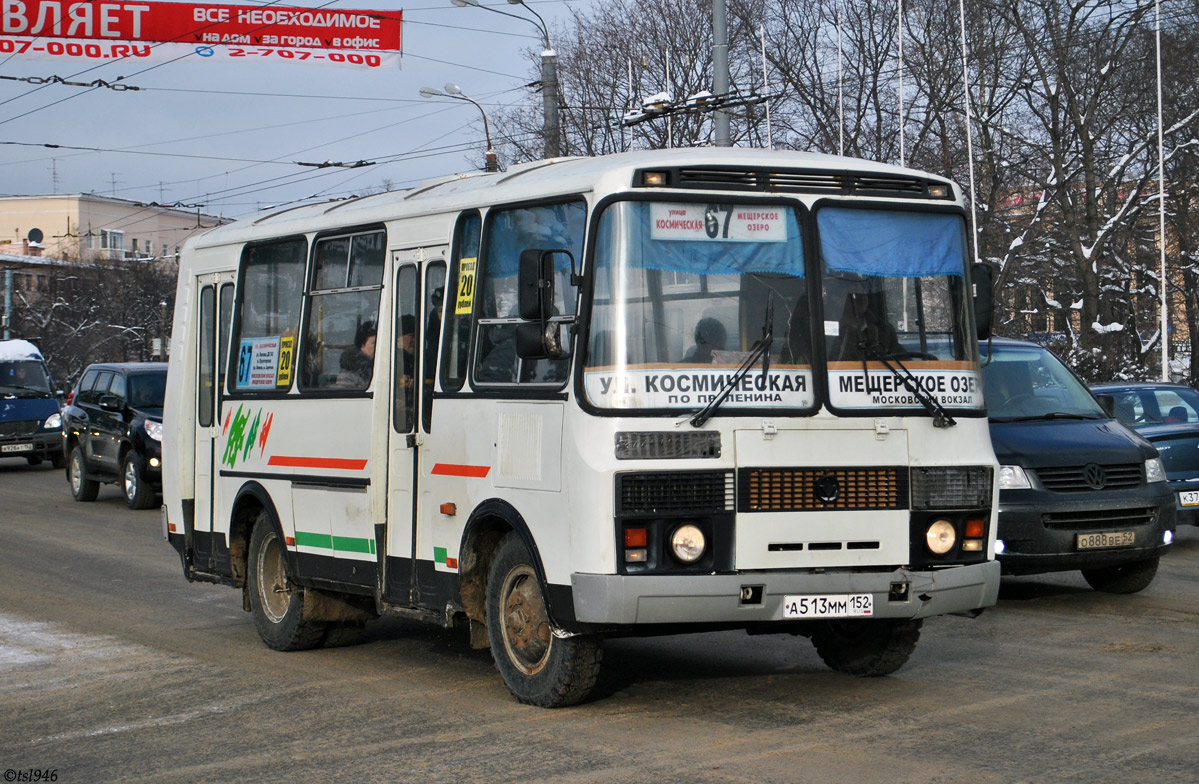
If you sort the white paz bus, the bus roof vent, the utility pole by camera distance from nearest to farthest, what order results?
the white paz bus, the bus roof vent, the utility pole

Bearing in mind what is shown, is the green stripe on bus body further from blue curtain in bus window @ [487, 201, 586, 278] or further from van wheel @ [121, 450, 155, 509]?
van wheel @ [121, 450, 155, 509]

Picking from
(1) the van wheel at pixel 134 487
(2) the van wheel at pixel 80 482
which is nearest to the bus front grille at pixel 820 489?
(1) the van wheel at pixel 134 487

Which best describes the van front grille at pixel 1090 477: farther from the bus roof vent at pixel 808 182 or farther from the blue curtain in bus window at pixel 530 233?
the blue curtain in bus window at pixel 530 233

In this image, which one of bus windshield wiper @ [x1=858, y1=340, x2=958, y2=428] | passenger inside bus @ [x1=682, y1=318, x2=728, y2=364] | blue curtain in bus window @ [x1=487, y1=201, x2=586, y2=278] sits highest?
blue curtain in bus window @ [x1=487, y1=201, x2=586, y2=278]

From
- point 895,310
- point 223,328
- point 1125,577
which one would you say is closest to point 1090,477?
point 1125,577

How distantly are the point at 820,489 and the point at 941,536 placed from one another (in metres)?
0.71

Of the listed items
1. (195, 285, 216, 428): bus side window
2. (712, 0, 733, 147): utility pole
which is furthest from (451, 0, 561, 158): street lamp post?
(195, 285, 216, 428): bus side window

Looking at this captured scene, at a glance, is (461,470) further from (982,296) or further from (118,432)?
(118,432)

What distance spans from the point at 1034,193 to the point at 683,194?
108ft

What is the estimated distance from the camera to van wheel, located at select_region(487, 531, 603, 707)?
7.50m

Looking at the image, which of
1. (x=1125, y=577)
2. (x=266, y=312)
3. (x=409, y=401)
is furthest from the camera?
(x=1125, y=577)

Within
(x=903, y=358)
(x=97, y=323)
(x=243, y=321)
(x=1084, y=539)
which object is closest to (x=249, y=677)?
(x=243, y=321)

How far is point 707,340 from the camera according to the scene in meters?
7.30

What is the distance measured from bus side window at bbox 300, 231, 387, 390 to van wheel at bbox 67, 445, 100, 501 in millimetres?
14559
